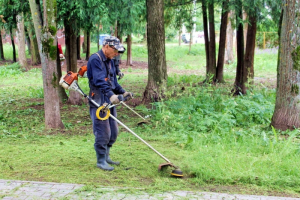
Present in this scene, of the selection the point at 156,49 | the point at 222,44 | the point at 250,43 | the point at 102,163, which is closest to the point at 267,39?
the point at 222,44

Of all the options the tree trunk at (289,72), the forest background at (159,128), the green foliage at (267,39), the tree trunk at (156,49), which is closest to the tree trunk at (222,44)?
the forest background at (159,128)

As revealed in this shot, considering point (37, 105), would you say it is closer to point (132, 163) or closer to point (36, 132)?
point (36, 132)

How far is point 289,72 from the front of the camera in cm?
660

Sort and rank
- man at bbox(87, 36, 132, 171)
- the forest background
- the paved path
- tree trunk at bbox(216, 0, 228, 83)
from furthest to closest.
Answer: tree trunk at bbox(216, 0, 228, 83)
man at bbox(87, 36, 132, 171)
the forest background
the paved path

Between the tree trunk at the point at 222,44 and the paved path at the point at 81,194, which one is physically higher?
the tree trunk at the point at 222,44

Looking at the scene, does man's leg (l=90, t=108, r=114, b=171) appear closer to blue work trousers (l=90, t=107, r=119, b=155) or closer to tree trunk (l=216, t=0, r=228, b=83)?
blue work trousers (l=90, t=107, r=119, b=155)

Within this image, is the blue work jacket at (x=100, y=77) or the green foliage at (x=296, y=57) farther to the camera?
the green foliage at (x=296, y=57)

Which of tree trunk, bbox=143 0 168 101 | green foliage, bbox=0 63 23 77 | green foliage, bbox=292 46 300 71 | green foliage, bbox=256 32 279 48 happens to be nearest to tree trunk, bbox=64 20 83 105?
tree trunk, bbox=143 0 168 101

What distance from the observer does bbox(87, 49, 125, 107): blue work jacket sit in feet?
16.2

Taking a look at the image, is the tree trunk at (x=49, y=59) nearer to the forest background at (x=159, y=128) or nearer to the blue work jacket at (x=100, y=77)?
the forest background at (x=159, y=128)

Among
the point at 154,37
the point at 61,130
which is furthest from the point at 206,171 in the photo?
the point at 154,37

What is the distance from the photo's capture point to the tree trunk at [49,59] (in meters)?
7.28

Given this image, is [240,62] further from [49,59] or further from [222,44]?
[49,59]

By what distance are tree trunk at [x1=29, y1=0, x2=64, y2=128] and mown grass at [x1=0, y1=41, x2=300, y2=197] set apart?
440 mm
